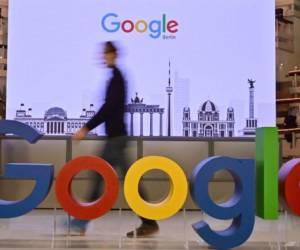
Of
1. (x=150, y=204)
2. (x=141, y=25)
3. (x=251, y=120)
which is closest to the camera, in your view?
(x=150, y=204)

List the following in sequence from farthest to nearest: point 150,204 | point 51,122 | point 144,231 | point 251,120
Result: point 251,120, point 51,122, point 144,231, point 150,204

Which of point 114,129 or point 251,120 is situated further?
point 251,120

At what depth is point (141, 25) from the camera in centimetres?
652

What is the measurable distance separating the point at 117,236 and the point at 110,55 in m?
1.21

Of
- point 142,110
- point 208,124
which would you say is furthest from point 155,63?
point 208,124

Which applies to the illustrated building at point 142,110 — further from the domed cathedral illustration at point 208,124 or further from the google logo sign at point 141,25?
the google logo sign at point 141,25

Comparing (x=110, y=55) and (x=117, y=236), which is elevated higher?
(x=110, y=55)

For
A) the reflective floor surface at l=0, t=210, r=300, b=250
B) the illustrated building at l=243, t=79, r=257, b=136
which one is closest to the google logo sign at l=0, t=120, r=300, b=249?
the reflective floor surface at l=0, t=210, r=300, b=250

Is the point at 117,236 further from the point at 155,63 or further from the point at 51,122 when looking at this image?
the point at 155,63

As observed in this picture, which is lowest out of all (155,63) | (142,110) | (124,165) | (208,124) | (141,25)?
(124,165)

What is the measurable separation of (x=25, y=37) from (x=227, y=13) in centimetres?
248

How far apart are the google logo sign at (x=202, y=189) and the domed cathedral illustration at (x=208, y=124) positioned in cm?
323

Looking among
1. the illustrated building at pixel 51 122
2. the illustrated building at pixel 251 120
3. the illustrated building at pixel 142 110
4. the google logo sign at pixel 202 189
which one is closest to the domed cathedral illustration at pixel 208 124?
the illustrated building at pixel 251 120

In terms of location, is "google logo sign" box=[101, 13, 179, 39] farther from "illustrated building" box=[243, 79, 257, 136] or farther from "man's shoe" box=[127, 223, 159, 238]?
"man's shoe" box=[127, 223, 159, 238]
